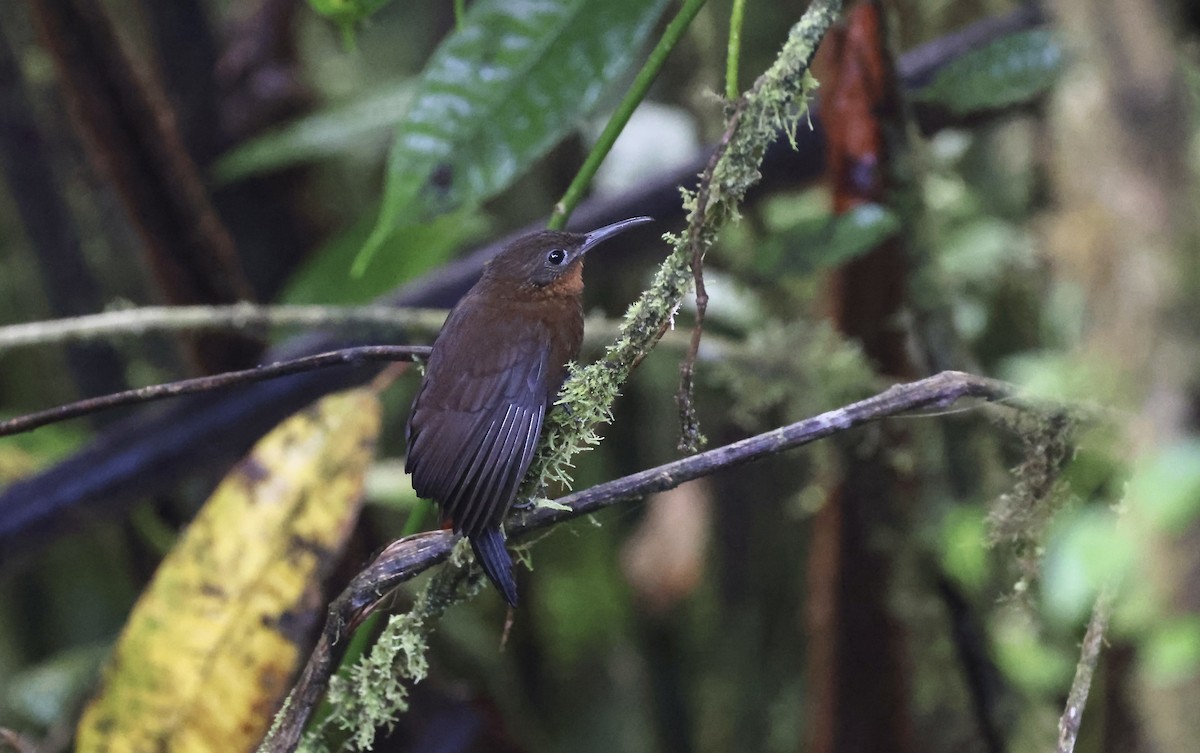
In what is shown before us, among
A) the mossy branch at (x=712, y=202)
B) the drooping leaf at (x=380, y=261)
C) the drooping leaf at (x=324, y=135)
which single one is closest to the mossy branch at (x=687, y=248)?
the mossy branch at (x=712, y=202)

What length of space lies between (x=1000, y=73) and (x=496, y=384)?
0.74m

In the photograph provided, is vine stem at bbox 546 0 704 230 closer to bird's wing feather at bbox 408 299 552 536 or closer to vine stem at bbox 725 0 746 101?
vine stem at bbox 725 0 746 101

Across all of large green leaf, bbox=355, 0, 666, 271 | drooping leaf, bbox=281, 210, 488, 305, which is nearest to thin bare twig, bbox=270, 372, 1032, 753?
large green leaf, bbox=355, 0, 666, 271

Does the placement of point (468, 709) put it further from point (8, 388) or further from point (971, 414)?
point (8, 388)

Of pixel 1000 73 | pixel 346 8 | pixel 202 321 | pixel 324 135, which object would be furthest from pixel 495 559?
pixel 324 135

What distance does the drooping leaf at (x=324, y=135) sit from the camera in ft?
6.65

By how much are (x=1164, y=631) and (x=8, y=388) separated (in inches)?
99.1

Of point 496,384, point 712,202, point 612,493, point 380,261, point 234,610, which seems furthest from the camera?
point 380,261

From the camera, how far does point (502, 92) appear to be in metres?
1.24

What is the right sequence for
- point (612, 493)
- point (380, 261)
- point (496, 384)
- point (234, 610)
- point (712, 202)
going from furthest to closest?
point (380, 261) → point (234, 610) → point (496, 384) → point (712, 202) → point (612, 493)

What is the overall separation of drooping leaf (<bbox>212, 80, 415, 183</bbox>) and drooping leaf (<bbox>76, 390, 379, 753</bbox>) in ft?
3.07

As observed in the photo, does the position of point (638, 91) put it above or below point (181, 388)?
above

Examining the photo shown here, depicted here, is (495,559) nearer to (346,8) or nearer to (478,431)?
(478,431)

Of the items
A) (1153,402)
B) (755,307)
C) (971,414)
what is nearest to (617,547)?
(755,307)
